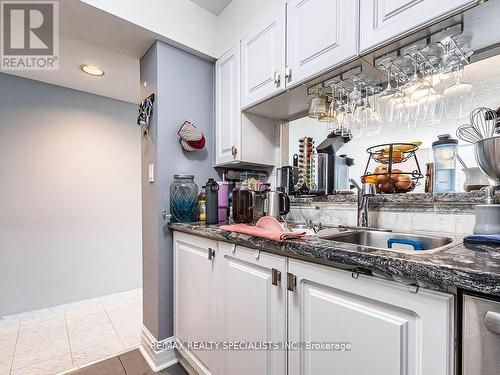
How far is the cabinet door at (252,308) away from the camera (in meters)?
0.92

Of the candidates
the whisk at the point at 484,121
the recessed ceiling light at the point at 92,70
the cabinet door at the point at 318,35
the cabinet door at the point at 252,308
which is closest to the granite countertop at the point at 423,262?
the cabinet door at the point at 252,308

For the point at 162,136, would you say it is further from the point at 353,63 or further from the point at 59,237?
the point at 59,237

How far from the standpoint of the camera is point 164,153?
1689mm

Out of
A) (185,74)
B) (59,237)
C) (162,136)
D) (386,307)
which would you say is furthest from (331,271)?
(59,237)

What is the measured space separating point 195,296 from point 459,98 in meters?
1.62

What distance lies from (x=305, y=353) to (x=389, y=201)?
31.8 inches

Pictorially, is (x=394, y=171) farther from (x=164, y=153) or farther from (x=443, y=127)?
(x=164, y=153)

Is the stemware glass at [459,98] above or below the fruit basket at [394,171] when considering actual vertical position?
above

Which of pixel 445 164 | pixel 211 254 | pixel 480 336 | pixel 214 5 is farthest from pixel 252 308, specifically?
pixel 214 5

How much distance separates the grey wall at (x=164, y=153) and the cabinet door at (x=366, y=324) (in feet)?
3.58

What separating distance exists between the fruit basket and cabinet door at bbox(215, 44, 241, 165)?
34.7 inches

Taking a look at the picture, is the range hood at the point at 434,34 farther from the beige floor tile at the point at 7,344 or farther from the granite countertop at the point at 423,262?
the beige floor tile at the point at 7,344

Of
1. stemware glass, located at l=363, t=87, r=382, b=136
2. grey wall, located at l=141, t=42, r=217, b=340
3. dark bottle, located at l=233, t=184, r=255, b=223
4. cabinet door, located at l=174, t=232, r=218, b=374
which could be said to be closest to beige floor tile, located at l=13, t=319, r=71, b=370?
grey wall, located at l=141, t=42, r=217, b=340

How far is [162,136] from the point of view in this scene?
1674 millimetres
